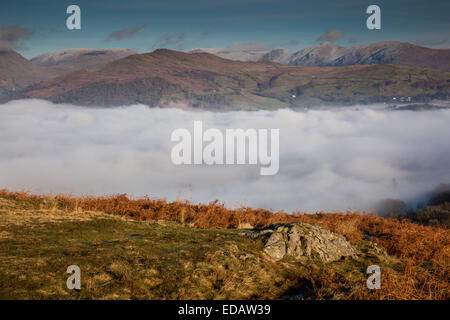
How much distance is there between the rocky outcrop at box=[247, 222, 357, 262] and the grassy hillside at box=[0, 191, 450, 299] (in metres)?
0.36

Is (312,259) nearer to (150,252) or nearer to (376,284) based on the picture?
(376,284)

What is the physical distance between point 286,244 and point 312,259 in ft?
2.95

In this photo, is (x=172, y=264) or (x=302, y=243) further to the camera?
(x=302, y=243)

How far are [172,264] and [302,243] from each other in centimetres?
455

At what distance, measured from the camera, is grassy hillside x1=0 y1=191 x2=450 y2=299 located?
670 centimetres

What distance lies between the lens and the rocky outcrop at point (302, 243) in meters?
9.88

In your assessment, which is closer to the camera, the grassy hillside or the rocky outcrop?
the grassy hillside

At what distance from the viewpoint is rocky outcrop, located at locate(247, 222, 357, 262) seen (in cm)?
988

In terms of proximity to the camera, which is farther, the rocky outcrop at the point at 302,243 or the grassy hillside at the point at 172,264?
the rocky outcrop at the point at 302,243

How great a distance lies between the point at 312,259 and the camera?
9844 millimetres

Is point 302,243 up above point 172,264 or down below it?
below

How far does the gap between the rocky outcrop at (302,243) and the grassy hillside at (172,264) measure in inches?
14.1

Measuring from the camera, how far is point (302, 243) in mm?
10367
